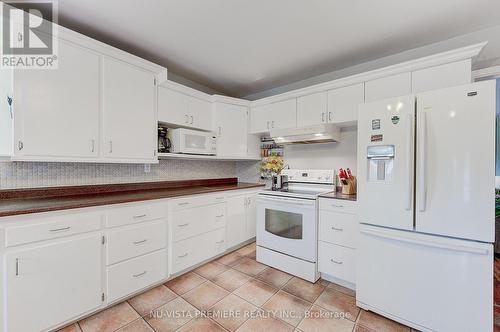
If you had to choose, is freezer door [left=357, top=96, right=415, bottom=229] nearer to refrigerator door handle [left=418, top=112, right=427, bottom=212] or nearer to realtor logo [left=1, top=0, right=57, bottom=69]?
refrigerator door handle [left=418, top=112, right=427, bottom=212]

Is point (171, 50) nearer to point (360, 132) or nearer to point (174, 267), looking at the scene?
point (360, 132)

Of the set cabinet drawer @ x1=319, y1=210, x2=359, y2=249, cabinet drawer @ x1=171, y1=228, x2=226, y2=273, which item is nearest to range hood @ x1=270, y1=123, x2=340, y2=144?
cabinet drawer @ x1=319, y1=210, x2=359, y2=249

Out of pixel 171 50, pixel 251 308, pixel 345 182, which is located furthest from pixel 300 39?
pixel 251 308

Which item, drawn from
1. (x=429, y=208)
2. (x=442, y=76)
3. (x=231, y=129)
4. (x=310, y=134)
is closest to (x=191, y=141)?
(x=231, y=129)

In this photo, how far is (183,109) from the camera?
2.62 m

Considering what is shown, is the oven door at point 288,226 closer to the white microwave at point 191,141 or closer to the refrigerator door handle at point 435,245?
the refrigerator door handle at point 435,245

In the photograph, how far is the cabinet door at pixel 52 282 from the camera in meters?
1.31

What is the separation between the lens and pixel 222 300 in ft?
6.09

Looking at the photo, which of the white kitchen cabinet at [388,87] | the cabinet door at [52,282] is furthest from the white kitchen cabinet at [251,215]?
the white kitchen cabinet at [388,87]

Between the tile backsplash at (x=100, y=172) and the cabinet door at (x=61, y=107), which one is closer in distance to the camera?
the cabinet door at (x=61, y=107)

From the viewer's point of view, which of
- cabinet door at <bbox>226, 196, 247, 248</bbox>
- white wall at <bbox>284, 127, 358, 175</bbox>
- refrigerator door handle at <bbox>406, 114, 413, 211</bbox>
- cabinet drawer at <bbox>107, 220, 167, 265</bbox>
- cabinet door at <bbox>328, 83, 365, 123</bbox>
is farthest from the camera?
cabinet door at <bbox>226, 196, 247, 248</bbox>

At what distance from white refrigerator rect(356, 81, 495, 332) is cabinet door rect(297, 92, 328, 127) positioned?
0.81 metres

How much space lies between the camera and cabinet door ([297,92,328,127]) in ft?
8.41

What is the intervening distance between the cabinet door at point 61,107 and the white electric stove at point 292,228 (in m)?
1.90
